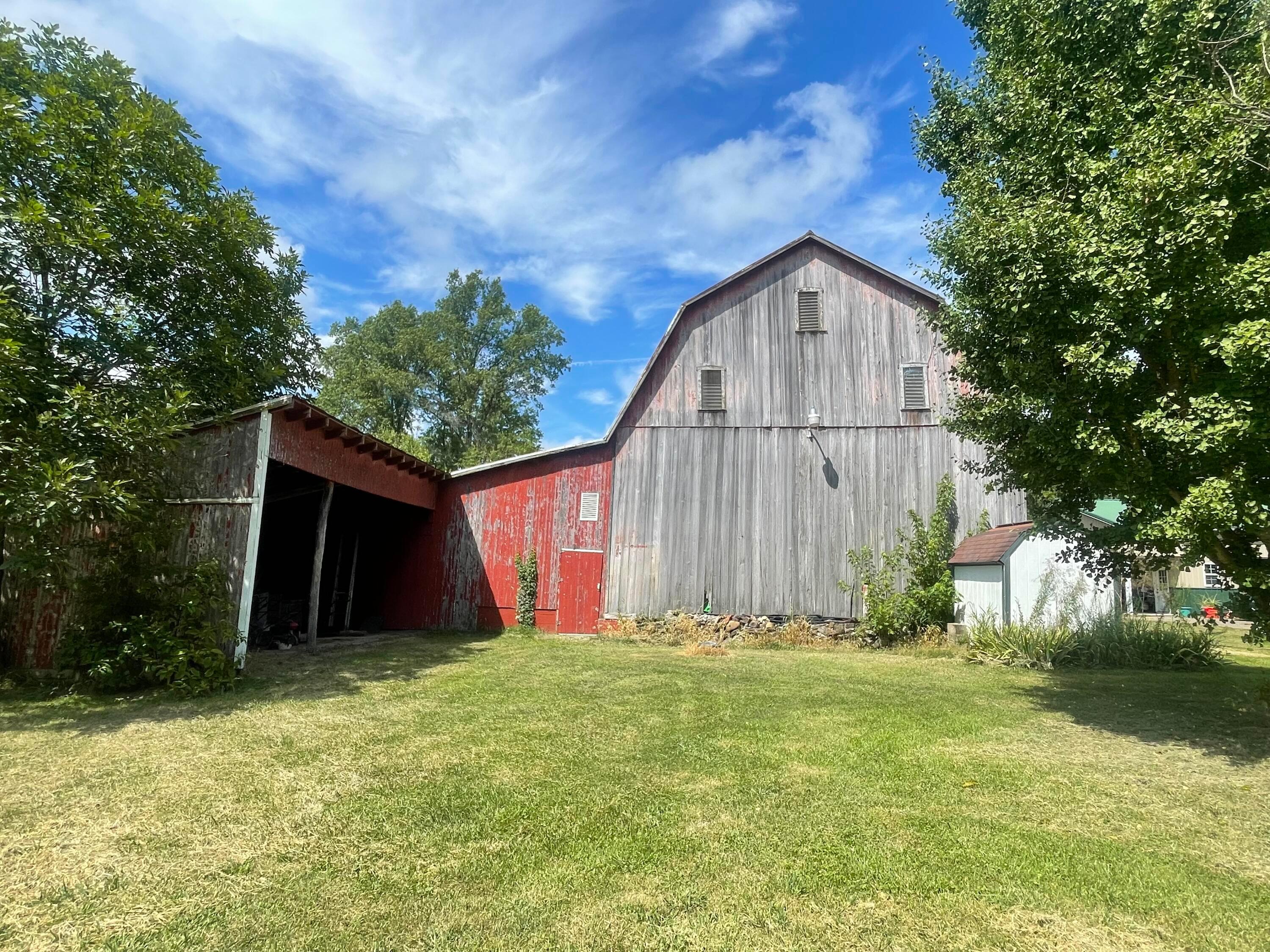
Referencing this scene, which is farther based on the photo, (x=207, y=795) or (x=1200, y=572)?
(x=1200, y=572)

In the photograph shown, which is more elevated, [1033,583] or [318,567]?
[1033,583]

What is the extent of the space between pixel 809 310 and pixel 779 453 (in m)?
3.41

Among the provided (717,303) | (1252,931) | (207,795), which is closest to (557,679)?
(207,795)

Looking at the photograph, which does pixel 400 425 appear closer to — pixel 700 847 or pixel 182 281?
pixel 182 281

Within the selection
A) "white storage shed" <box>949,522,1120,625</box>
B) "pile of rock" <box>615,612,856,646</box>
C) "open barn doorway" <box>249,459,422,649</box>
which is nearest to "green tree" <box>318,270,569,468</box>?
"open barn doorway" <box>249,459,422,649</box>

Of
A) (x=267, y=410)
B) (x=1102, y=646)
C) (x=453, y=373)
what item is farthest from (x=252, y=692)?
(x=453, y=373)

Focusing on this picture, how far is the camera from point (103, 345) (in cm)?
851

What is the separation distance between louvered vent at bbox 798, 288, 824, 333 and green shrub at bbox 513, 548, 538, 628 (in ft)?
26.8

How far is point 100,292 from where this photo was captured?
28.0 feet

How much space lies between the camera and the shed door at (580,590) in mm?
14602

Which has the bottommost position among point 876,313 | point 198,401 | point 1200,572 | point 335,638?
point 335,638

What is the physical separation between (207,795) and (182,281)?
760 cm

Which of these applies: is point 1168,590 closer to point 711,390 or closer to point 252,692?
point 711,390

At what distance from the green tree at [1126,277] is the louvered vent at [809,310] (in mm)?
6866
